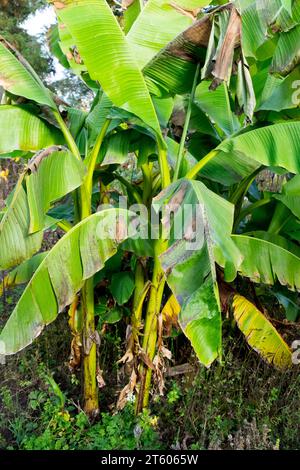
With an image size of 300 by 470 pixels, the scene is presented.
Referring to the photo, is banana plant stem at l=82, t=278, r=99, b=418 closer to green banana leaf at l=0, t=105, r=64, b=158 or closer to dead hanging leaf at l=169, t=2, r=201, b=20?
green banana leaf at l=0, t=105, r=64, b=158

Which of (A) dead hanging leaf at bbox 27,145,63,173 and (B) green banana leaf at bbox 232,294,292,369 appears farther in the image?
(B) green banana leaf at bbox 232,294,292,369

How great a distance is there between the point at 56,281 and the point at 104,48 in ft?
3.42

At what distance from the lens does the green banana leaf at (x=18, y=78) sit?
84.1 inches

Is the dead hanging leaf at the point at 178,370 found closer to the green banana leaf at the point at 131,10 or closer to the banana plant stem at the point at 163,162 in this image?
the banana plant stem at the point at 163,162

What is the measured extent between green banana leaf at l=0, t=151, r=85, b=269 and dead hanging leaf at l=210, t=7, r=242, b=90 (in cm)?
76

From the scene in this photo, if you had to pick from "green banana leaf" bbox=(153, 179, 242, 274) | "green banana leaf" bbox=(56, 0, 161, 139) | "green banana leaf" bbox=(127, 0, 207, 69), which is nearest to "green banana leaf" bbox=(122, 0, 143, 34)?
"green banana leaf" bbox=(127, 0, 207, 69)

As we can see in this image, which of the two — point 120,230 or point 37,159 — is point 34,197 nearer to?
point 37,159

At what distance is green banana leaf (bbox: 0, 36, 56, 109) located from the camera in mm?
2137

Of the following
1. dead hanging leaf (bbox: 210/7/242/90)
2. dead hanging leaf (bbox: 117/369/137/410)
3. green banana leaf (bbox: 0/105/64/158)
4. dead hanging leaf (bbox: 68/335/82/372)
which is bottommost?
dead hanging leaf (bbox: 117/369/137/410)

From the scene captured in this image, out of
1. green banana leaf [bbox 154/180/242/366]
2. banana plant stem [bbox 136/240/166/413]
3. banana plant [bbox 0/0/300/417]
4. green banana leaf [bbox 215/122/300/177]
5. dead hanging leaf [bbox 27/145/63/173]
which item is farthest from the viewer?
banana plant stem [bbox 136/240/166/413]

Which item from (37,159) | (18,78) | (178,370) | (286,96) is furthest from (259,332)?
(18,78)

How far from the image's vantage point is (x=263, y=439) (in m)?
2.35

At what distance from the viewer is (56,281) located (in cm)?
214

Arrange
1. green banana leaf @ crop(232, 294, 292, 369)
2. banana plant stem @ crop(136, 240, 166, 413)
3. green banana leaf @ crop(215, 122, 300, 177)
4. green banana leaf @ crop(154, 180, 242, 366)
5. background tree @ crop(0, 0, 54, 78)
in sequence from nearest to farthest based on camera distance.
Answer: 1. green banana leaf @ crop(154, 180, 242, 366)
2. green banana leaf @ crop(215, 122, 300, 177)
3. banana plant stem @ crop(136, 240, 166, 413)
4. green banana leaf @ crop(232, 294, 292, 369)
5. background tree @ crop(0, 0, 54, 78)
